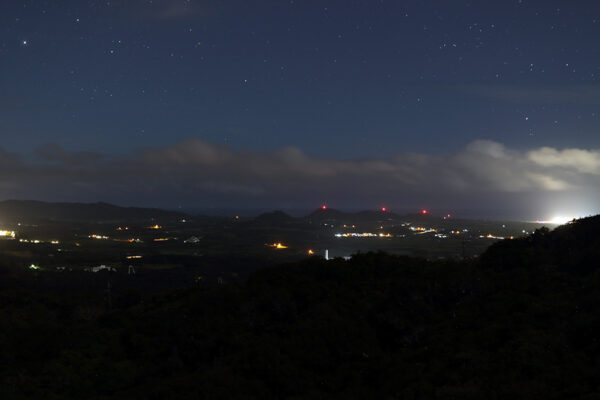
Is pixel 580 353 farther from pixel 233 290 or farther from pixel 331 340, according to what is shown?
pixel 233 290

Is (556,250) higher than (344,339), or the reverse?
(556,250)

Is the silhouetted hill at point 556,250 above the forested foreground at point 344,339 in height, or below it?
above

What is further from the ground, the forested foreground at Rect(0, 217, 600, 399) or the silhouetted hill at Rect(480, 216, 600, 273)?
the silhouetted hill at Rect(480, 216, 600, 273)

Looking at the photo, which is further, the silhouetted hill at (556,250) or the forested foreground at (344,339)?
the silhouetted hill at (556,250)

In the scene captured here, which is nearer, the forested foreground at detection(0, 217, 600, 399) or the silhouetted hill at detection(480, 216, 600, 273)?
the forested foreground at detection(0, 217, 600, 399)

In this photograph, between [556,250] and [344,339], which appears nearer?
[344,339]

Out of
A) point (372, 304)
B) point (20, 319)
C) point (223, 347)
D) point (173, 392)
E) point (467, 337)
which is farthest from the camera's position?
point (20, 319)


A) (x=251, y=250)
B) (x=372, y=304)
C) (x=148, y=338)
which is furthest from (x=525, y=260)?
(x=251, y=250)

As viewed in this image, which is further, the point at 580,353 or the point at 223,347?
the point at 223,347
